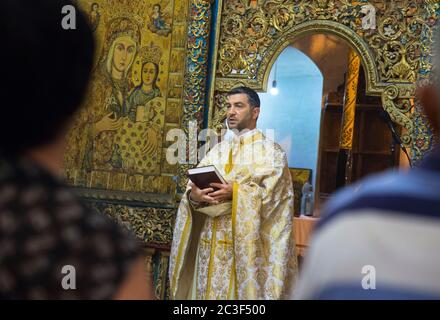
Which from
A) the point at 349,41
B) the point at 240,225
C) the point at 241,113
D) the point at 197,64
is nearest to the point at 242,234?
the point at 240,225

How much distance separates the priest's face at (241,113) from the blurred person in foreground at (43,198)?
3424 mm

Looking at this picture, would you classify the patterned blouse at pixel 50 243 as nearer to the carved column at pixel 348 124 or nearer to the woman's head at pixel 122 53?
the woman's head at pixel 122 53

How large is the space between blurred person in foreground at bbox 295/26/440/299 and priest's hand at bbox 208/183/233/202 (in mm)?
3128

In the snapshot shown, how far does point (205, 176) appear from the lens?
13.2 feet

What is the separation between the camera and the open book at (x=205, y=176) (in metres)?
4.00

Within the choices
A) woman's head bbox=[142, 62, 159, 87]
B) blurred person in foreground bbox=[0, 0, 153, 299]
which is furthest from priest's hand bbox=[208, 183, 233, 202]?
A: blurred person in foreground bbox=[0, 0, 153, 299]

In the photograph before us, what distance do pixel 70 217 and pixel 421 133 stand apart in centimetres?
409

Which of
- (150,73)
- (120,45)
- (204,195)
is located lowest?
(204,195)

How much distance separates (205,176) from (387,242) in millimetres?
3089

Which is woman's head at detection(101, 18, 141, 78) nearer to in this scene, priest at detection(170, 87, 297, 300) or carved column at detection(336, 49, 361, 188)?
→ priest at detection(170, 87, 297, 300)

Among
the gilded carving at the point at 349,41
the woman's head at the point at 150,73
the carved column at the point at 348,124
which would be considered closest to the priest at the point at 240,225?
the gilded carving at the point at 349,41

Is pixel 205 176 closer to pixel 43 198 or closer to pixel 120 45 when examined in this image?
pixel 120 45

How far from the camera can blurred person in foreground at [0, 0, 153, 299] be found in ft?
3.47

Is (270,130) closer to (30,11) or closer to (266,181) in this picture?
(266,181)
